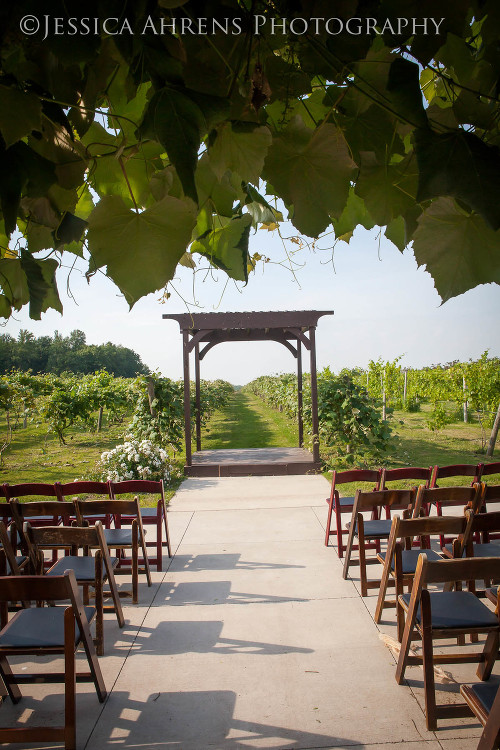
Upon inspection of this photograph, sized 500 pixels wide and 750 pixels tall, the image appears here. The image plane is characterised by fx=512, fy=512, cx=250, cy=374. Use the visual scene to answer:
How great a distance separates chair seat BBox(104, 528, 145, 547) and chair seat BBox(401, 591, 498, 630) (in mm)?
2119

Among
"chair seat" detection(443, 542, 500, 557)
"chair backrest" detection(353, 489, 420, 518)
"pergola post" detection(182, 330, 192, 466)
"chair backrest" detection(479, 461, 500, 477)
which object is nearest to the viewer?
"chair seat" detection(443, 542, 500, 557)

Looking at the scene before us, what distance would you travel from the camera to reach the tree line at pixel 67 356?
51.2 m

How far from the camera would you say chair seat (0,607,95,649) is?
7.23 feet

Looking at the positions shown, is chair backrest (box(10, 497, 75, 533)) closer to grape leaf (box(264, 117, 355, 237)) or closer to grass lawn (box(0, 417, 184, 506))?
grape leaf (box(264, 117, 355, 237))

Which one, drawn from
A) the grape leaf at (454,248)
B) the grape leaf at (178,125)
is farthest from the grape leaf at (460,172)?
the grape leaf at (178,125)

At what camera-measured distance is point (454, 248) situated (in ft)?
2.19

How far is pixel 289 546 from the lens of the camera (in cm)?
495

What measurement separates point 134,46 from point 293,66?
0.26m

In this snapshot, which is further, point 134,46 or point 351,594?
point 351,594

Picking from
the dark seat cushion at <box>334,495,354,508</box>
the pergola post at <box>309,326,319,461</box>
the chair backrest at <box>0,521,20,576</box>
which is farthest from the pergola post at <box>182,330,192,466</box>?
the chair backrest at <box>0,521,20,576</box>

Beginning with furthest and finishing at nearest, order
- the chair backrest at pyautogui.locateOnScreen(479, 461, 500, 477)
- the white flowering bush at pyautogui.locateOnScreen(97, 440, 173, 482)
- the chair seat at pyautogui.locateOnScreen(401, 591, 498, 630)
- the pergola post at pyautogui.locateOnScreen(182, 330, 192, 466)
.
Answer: the pergola post at pyautogui.locateOnScreen(182, 330, 192, 466) → the white flowering bush at pyautogui.locateOnScreen(97, 440, 173, 482) → the chair backrest at pyautogui.locateOnScreen(479, 461, 500, 477) → the chair seat at pyautogui.locateOnScreen(401, 591, 498, 630)

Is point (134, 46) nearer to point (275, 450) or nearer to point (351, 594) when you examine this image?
point (351, 594)

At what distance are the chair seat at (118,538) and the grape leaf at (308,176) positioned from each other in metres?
3.59

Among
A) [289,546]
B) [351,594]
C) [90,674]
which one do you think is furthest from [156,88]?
[289,546]
